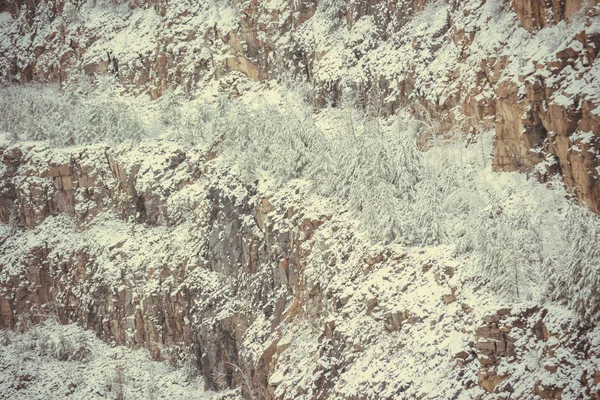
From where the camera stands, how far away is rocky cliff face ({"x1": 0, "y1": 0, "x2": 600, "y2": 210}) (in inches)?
1113

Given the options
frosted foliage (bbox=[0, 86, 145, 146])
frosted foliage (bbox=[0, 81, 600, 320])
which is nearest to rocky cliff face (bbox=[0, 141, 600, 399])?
frosted foliage (bbox=[0, 81, 600, 320])

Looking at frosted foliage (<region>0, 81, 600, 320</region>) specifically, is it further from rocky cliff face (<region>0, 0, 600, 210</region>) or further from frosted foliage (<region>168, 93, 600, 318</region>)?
rocky cliff face (<region>0, 0, 600, 210</region>)

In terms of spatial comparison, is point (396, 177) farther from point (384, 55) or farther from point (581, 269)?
point (581, 269)

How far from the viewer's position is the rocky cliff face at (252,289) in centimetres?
2370

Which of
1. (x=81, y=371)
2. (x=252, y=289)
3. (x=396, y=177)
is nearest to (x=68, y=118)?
(x=81, y=371)

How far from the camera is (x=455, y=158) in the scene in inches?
1329

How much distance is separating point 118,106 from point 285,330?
25018mm

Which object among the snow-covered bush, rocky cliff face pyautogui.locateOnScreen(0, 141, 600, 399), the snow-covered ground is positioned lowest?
the snow-covered ground

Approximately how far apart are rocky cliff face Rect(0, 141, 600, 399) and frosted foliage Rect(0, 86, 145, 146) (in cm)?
124

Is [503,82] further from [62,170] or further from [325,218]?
[62,170]

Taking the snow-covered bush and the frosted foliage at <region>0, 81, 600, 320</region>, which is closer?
the snow-covered bush

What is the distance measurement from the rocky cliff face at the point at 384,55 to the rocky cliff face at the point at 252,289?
6197 mm

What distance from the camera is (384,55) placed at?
42469mm

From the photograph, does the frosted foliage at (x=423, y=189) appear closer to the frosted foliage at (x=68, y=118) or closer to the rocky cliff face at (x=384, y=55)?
the rocky cliff face at (x=384, y=55)
